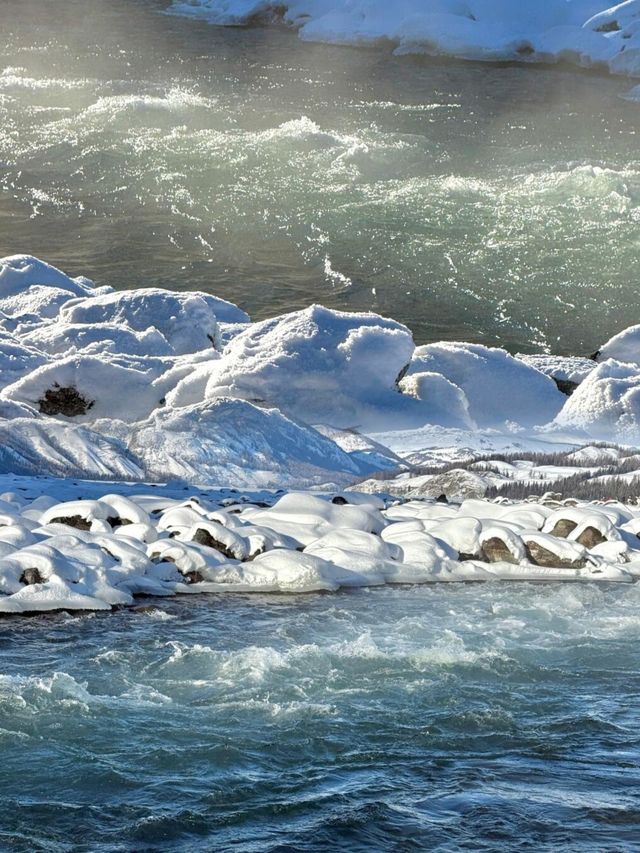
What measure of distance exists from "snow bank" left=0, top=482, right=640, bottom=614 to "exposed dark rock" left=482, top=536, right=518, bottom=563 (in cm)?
1

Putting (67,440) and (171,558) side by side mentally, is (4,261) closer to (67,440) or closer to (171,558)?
(67,440)

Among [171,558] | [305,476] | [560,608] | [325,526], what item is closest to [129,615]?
[171,558]

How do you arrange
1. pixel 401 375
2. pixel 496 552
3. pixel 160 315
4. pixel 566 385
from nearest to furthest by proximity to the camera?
pixel 496 552, pixel 401 375, pixel 566 385, pixel 160 315

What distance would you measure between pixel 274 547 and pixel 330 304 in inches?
798

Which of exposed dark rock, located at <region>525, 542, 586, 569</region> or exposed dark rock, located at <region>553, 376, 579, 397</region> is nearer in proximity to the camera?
exposed dark rock, located at <region>525, 542, 586, 569</region>

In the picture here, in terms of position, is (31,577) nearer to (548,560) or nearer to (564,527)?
(548,560)

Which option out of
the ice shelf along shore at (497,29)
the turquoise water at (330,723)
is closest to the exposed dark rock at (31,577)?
the turquoise water at (330,723)

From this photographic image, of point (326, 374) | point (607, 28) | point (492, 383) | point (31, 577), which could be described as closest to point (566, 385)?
point (492, 383)

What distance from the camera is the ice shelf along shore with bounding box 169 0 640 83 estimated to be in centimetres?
5191

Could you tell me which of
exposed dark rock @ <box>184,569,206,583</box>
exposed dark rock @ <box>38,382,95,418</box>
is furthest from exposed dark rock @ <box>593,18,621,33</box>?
exposed dark rock @ <box>184,569,206,583</box>

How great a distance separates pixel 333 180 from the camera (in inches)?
1681

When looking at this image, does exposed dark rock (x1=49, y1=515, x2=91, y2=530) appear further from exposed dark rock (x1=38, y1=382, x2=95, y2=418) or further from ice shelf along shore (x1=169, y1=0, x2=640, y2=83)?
ice shelf along shore (x1=169, y1=0, x2=640, y2=83)

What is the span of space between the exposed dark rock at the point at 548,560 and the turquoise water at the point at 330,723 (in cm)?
49

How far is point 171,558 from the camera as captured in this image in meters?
14.7
